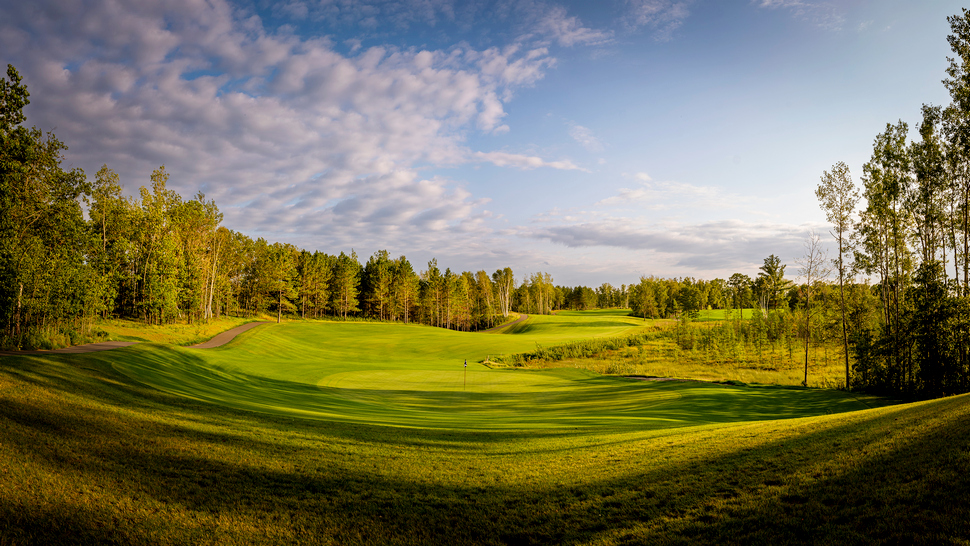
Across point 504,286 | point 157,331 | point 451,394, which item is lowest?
point 451,394

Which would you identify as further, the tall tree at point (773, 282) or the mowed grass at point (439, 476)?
the tall tree at point (773, 282)

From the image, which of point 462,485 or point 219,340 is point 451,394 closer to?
point 462,485

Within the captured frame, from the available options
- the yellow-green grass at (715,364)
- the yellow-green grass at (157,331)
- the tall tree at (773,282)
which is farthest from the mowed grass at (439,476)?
the tall tree at (773,282)

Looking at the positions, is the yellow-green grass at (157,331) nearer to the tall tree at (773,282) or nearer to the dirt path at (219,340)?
the dirt path at (219,340)

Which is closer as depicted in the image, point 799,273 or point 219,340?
point 799,273

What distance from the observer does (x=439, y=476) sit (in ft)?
29.8

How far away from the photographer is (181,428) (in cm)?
1090

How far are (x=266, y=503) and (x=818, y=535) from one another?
26.6 feet

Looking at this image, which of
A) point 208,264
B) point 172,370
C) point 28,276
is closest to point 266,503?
point 172,370

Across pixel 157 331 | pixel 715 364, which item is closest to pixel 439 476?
pixel 715 364

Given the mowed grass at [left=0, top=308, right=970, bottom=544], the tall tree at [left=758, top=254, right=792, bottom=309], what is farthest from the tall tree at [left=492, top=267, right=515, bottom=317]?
the mowed grass at [left=0, top=308, right=970, bottom=544]

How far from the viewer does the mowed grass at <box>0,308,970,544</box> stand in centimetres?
588

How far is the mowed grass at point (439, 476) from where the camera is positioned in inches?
231

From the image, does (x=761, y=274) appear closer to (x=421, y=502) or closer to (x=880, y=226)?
(x=880, y=226)
